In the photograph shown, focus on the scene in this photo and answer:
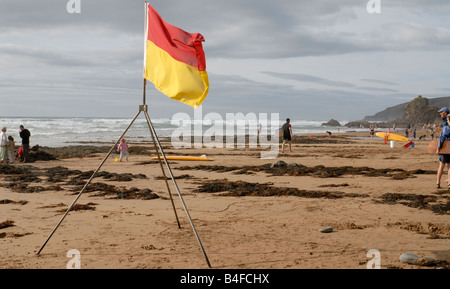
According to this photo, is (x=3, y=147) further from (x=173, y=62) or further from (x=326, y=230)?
(x=326, y=230)

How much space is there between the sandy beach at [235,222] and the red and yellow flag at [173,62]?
265 cm

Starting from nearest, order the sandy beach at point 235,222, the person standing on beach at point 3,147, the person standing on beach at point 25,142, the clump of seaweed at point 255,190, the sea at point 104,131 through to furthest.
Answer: the sandy beach at point 235,222
the clump of seaweed at point 255,190
the person standing on beach at point 3,147
the person standing on beach at point 25,142
the sea at point 104,131

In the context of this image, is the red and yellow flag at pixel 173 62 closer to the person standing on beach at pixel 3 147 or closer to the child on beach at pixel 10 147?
the child on beach at pixel 10 147

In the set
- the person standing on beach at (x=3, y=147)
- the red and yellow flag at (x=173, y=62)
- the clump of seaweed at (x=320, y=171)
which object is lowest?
the clump of seaweed at (x=320, y=171)

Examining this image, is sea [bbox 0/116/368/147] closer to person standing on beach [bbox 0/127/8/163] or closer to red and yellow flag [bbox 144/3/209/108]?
person standing on beach [bbox 0/127/8/163]

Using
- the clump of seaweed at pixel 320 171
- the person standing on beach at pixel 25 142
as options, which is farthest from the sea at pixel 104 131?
the clump of seaweed at pixel 320 171

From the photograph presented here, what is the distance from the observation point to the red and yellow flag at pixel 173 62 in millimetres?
6105

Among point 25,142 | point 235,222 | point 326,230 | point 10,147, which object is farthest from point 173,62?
point 25,142

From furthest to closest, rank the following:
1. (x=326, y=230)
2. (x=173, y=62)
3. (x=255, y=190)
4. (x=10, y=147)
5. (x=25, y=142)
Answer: (x=25, y=142) < (x=10, y=147) < (x=255, y=190) < (x=326, y=230) < (x=173, y=62)

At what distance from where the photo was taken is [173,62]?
20.3ft

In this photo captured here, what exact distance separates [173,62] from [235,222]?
3954 millimetres

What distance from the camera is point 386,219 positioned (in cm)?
852

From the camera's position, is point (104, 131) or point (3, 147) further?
point (104, 131)
